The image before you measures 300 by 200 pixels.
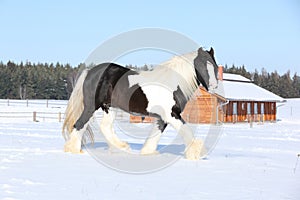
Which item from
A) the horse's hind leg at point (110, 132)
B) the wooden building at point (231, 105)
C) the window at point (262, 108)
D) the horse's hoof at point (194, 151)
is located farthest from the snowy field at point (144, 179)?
the window at point (262, 108)

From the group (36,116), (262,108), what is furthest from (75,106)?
(262,108)

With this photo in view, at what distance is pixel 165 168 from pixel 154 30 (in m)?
3.37

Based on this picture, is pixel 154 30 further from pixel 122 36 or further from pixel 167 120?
pixel 167 120

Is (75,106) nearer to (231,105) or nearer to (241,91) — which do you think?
(231,105)

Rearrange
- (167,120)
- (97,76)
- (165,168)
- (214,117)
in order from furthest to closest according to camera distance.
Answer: (214,117)
(97,76)
(167,120)
(165,168)

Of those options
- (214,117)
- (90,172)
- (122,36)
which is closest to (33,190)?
(90,172)

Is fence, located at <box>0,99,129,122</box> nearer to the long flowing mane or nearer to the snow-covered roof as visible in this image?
the long flowing mane

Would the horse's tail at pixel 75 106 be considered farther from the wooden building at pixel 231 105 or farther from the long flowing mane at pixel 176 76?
the wooden building at pixel 231 105

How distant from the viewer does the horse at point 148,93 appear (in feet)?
24.8

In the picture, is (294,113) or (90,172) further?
(294,113)

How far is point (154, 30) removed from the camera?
8602 mm

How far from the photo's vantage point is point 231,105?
34.7 metres

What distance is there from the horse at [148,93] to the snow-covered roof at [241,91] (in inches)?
937

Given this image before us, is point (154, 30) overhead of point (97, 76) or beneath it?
overhead
